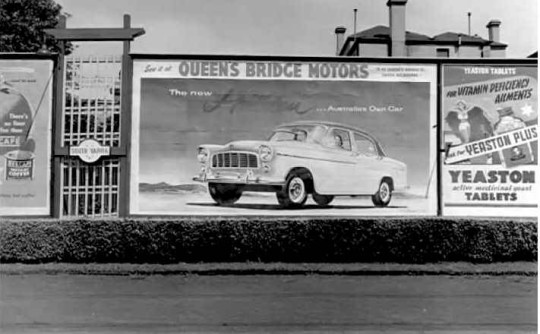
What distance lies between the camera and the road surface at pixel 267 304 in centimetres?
628

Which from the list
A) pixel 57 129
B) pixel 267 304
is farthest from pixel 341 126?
pixel 267 304

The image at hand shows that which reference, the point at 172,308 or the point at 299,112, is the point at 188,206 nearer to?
the point at 299,112

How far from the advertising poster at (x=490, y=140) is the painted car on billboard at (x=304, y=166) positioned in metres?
1.09

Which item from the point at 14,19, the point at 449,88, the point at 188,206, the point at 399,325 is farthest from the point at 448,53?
the point at 14,19

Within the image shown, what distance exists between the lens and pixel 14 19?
25.2 ft

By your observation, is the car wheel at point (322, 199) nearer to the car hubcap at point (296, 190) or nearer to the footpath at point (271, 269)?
the car hubcap at point (296, 190)

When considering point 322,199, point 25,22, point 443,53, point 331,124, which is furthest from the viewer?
point 331,124

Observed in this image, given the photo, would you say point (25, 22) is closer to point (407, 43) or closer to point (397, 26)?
point (397, 26)

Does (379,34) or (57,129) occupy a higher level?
(379,34)

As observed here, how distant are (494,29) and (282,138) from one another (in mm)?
5352

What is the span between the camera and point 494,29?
7508 mm

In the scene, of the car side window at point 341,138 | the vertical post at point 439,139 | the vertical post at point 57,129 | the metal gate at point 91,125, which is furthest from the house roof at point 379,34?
the vertical post at point 57,129

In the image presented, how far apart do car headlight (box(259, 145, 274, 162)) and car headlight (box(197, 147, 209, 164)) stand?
1.01m

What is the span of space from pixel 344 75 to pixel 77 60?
4931 millimetres
